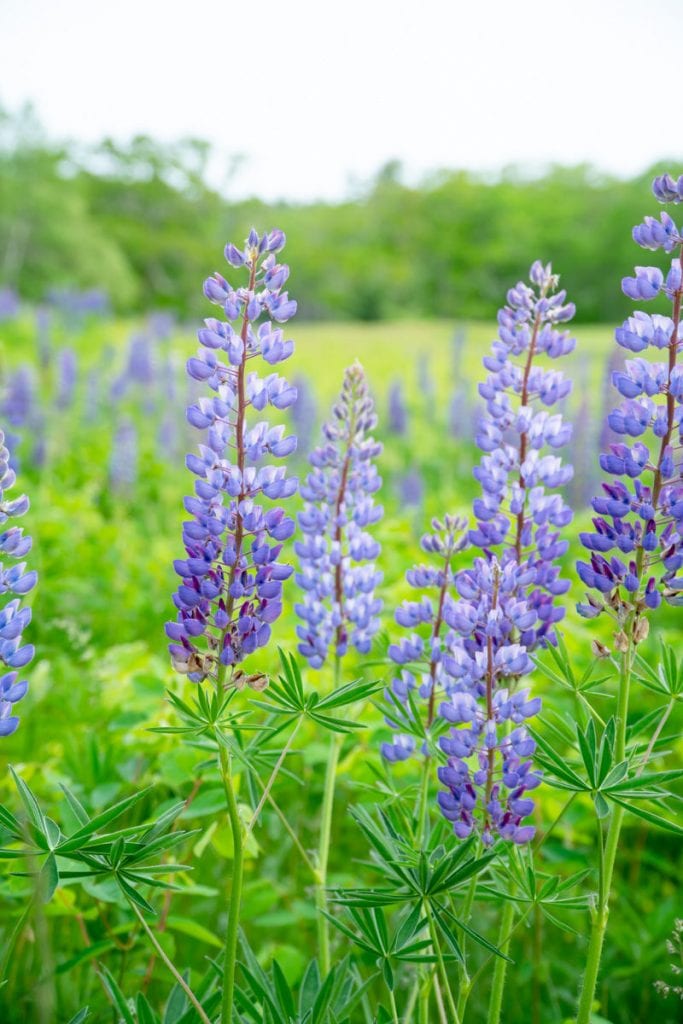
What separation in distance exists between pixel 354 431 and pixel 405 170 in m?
59.3

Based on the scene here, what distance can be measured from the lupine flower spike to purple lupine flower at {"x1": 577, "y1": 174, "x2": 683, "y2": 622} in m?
0.10

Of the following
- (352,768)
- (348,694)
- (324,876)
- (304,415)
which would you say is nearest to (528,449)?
(348,694)

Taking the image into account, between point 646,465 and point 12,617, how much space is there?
3.06ft

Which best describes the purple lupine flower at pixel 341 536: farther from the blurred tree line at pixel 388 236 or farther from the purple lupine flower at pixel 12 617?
the blurred tree line at pixel 388 236

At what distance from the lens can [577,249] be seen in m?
45.0

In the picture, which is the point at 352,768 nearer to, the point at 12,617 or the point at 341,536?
the point at 341,536

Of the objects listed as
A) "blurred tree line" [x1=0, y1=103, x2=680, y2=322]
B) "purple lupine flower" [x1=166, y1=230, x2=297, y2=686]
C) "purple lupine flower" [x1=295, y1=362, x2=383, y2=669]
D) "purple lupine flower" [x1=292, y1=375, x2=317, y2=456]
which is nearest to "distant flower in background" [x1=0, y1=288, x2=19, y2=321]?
"purple lupine flower" [x1=292, y1=375, x2=317, y2=456]

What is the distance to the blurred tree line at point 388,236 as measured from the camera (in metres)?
43.1

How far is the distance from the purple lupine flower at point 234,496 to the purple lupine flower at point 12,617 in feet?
0.65

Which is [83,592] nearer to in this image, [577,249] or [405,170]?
[577,249]

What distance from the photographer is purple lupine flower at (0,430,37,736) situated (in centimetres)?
119

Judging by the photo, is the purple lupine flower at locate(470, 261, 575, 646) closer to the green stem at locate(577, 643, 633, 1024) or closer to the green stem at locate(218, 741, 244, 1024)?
the green stem at locate(577, 643, 633, 1024)

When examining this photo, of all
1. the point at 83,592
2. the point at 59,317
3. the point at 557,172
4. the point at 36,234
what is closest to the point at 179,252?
the point at 36,234

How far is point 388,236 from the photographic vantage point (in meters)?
49.8
